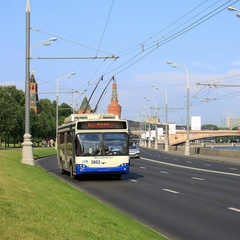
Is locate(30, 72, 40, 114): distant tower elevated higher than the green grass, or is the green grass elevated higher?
locate(30, 72, 40, 114): distant tower

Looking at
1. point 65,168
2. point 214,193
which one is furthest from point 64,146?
point 214,193

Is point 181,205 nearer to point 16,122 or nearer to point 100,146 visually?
point 100,146

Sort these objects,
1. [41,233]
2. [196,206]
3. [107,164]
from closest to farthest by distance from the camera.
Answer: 1. [41,233]
2. [196,206]
3. [107,164]

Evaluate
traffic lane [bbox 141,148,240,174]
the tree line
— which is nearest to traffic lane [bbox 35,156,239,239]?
traffic lane [bbox 141,148,240,174]

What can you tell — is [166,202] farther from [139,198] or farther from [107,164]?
[107,164]

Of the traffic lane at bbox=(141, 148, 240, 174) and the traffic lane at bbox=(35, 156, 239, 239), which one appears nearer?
the traffic lane at bbox=(35, 156, 239, 239)

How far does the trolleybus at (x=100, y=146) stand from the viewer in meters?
22.9

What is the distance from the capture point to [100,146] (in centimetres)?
2317

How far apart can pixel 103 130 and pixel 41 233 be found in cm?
1694

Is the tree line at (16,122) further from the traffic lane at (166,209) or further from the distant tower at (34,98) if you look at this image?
the traffic lane at (166,209)

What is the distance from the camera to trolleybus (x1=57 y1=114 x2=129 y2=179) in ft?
75.2

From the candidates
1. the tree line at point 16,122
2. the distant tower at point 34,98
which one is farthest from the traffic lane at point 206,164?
the distant tower at point 34,98

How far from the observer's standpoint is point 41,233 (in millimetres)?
6461

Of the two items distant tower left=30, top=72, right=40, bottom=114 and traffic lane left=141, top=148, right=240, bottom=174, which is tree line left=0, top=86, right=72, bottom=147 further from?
traffic lane left=141, top=148, right=240, bottom=174
